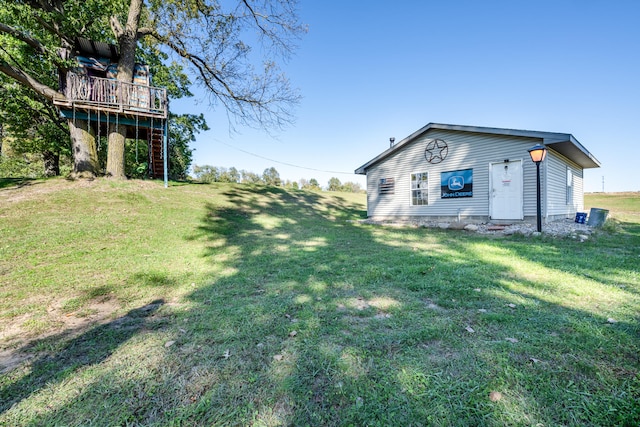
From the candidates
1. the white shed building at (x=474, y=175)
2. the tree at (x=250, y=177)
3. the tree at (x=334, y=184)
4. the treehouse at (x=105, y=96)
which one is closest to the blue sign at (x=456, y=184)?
the white shed building at (x=474, y=175)

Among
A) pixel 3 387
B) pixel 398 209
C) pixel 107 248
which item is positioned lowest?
pixel 3 387

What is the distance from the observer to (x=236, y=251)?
233 inches

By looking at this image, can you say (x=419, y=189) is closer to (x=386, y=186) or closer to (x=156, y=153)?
(x=386, y=186)

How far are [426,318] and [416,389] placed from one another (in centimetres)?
106

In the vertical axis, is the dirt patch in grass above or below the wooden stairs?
below

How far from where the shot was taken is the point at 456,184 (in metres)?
10.7

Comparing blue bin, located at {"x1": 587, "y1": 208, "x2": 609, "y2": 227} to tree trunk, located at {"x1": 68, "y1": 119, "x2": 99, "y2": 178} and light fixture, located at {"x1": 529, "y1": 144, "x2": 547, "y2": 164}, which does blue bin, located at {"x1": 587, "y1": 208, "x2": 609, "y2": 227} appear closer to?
light fixture, located at {"x1": 529, "y1": 144, "x2": 547, "y2": 164}

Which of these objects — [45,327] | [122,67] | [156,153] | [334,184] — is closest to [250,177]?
[334,184]

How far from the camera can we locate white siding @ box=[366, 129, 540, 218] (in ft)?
30.1

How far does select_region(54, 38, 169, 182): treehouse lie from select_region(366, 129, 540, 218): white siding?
32.4ft

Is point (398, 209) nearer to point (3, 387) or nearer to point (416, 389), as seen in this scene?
point (416, 389)

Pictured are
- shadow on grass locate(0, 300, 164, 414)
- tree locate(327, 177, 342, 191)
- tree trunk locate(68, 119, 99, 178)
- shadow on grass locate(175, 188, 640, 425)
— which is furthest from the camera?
tree locate(327, 177, 342, 191)

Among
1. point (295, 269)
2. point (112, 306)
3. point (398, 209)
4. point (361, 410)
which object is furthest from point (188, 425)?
point (398, 209)

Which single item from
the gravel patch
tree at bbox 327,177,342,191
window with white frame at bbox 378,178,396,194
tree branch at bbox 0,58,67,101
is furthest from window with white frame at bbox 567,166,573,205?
tree at bbox 327,177,342,191
